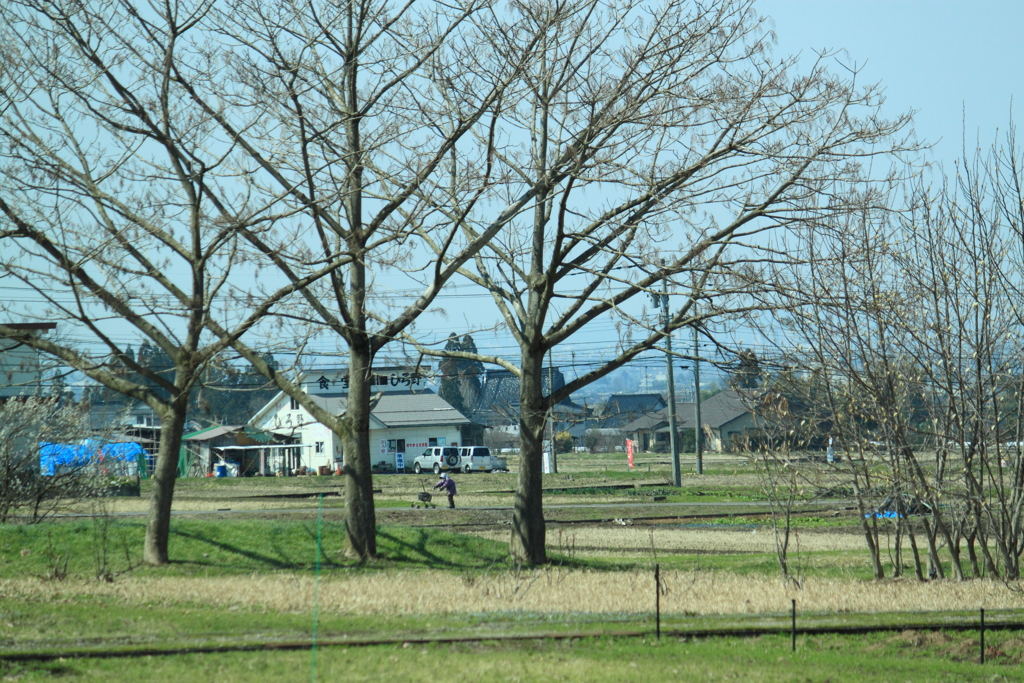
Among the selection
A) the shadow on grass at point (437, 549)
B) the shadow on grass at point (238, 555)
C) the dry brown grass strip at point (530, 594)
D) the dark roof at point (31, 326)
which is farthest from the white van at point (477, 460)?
the dry brown grass strip at point (530, 594)

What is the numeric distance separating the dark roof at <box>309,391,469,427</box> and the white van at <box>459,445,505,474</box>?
5.58 meters

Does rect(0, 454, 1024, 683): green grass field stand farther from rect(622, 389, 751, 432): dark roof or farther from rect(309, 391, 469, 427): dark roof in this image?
rect(309, 391, 469, 427): dark roof

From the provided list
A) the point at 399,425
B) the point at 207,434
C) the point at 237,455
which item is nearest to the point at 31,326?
the point at 237,455

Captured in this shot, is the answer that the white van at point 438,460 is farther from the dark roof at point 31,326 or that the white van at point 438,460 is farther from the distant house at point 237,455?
the dark roof at point 31,326

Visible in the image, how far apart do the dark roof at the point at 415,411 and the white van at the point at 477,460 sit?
220 inches

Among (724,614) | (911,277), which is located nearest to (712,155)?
(911,277)

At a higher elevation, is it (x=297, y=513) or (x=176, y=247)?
(x=176, y=247)

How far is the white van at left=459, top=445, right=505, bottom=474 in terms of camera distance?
61.5m

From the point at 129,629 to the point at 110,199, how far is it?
7057 mm

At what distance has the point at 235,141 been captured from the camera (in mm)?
14367

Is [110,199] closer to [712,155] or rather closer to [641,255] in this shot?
[641,255]

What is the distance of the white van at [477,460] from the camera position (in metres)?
61.5

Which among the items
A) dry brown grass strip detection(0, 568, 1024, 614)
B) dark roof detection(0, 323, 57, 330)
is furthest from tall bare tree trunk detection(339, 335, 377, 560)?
dark roof detection(0, 323, 57, 330)

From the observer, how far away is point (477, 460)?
6175 cm
